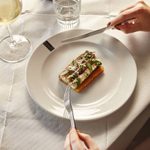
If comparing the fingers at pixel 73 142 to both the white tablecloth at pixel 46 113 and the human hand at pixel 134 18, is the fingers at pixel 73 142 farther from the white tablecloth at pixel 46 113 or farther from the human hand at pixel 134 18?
the human hand at pixel 134 18

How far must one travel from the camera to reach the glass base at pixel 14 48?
33.9 inches

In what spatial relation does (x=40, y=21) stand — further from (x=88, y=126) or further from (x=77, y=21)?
(x=88, y=126)

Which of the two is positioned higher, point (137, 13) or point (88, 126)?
point (137, 13)

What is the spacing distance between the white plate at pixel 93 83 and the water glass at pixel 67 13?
0.22ft

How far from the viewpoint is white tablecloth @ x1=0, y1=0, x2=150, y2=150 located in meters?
0.70

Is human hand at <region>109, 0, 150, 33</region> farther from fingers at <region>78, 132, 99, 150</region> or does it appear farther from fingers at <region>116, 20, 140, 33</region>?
fingers at <region>78, 132, 99, 150</region>

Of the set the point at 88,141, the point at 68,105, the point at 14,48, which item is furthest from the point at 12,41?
the point at 88,141

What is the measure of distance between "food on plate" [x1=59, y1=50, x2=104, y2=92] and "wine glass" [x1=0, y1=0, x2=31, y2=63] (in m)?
0.14

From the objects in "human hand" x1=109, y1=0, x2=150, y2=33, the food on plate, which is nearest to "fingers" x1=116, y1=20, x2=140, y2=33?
"human hand" x1=109, y1=0, x2=150, y2=33

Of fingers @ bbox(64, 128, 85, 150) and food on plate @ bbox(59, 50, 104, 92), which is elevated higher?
fingers @ bbox(64, 128, 85, 150)

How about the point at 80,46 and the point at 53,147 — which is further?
the point at 80,46

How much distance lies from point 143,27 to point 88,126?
310mm

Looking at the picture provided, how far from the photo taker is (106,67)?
0.80 m

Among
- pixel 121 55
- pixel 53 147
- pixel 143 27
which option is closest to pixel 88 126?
pixel 53 147
